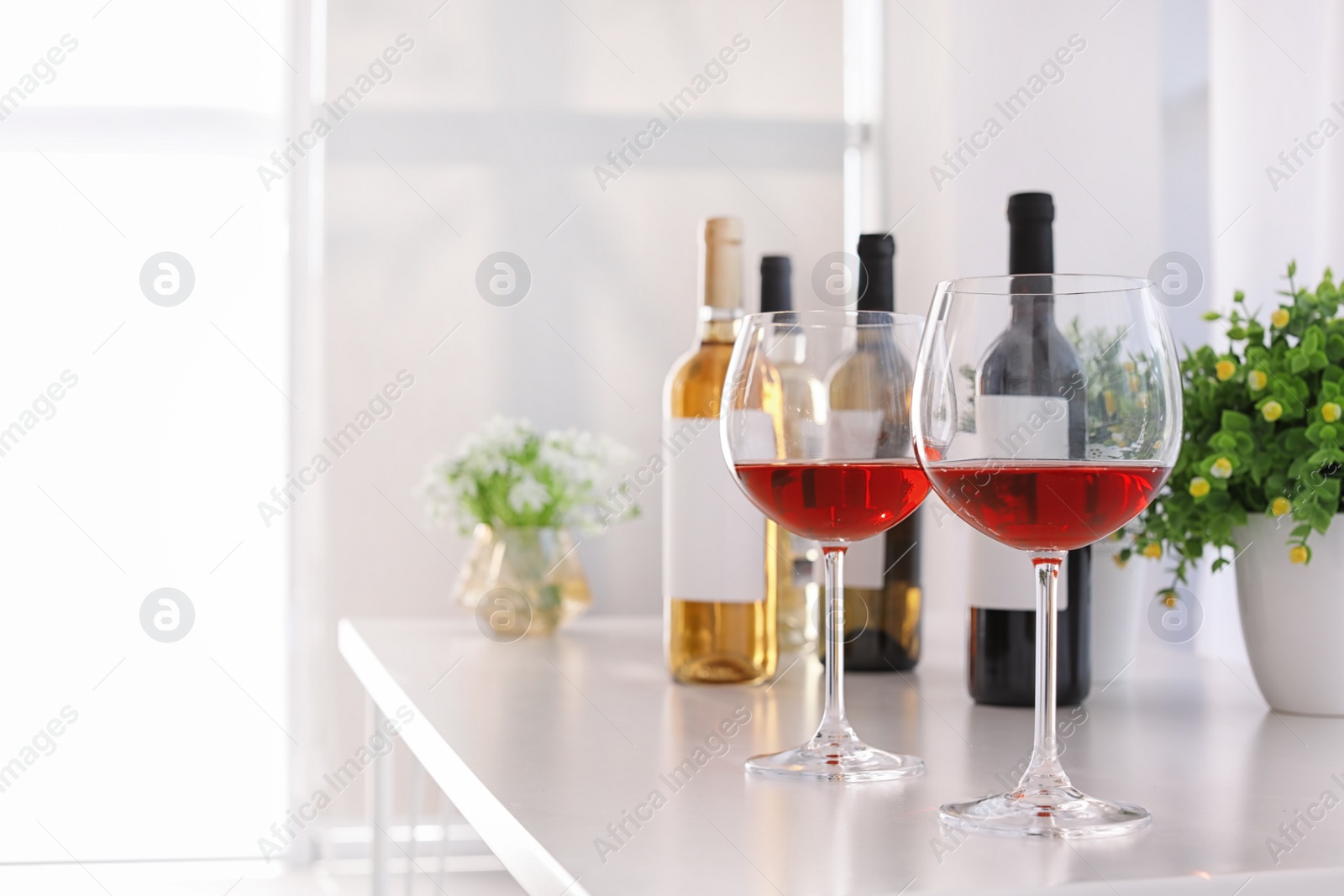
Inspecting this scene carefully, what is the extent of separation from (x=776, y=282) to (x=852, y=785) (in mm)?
512

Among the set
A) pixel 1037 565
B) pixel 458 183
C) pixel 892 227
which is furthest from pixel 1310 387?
pixel 458 183

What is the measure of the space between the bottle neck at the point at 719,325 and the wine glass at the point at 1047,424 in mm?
532

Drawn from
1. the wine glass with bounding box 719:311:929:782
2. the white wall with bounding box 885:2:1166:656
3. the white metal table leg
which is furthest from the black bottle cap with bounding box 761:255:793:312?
the white wall with bounding box 885:2:1166:656

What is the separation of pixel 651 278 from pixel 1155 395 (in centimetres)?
276

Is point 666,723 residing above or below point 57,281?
below

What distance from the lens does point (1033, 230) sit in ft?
2.84

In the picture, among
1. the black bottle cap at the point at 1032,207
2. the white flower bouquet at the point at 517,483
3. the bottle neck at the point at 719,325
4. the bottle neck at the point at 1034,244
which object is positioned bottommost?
the white flower bouquet at the point at 517,483

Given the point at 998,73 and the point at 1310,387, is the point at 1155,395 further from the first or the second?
the point at 998,73

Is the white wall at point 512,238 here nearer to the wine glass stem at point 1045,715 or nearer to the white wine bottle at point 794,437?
the white wine bottle at point 794,437

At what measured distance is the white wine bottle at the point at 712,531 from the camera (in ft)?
3.47

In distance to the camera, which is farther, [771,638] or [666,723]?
[771,638]

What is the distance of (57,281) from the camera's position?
3.16 meters

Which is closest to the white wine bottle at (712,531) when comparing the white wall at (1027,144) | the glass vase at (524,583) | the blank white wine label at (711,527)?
the blank white wine label at (711,527)

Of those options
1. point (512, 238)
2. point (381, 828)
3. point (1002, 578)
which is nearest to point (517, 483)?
point (381, 828)
